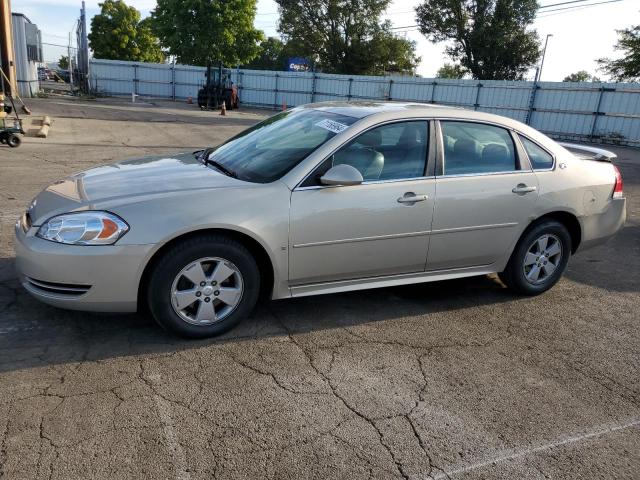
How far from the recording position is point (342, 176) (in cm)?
369

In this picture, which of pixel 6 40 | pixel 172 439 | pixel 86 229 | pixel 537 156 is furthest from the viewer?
pixel 6 40

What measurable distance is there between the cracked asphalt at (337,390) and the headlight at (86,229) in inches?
27.6

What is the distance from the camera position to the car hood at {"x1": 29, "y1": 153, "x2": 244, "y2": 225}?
350 cm

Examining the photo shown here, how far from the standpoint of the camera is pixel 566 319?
4430mm

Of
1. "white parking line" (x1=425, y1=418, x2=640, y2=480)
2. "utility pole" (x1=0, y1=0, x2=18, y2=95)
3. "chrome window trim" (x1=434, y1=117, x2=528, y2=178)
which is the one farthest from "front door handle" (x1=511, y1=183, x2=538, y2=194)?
"utility pole" (x1=0, y1=0, x2=18, y2=95)

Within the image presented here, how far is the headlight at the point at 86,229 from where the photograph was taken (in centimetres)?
329

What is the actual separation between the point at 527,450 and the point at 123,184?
300 cm

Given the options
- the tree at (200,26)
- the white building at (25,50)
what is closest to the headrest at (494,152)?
the white building at (25,50)

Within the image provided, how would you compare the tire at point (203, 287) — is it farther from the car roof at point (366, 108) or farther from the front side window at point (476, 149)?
the front side window at point (476, 149)

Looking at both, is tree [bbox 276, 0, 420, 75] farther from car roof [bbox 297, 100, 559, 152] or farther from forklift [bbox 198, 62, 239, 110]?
car roof [bbox 297, 100, 559, 152]

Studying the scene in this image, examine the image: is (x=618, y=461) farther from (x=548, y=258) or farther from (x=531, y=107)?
(x=531, y=107)

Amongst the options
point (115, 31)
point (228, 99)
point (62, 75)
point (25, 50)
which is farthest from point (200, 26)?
point (62, 75)

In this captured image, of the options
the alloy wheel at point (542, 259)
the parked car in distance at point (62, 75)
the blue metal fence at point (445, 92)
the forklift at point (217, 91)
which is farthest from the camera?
the parked car in distance at point (62, 75)

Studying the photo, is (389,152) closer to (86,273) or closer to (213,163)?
(213,163)
